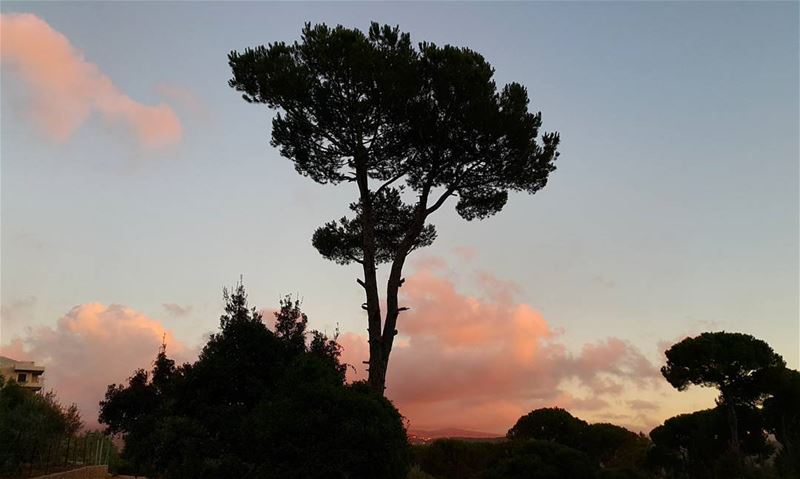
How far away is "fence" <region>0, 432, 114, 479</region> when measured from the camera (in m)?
18.9

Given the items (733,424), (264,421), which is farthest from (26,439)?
(733,424)

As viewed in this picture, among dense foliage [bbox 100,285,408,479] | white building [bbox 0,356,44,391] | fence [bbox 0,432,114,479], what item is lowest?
fence [bbox 0,432,114,479]

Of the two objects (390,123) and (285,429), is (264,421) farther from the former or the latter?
(390,123)

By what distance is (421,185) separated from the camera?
18875mm

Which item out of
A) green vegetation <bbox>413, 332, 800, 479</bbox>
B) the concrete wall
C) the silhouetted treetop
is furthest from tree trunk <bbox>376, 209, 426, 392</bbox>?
the silhouetted treetop

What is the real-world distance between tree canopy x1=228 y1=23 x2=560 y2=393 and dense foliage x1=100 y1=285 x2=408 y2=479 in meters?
4.75

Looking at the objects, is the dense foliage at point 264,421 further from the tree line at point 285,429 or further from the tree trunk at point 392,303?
the tree trunk at point 392,303

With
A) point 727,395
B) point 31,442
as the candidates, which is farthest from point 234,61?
point 727,395

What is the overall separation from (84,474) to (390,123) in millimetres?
17775

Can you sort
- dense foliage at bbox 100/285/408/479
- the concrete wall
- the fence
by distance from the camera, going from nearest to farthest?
dense foliage at bbox 100/285/408/479, the concrete wall, the fence

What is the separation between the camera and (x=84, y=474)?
22.4 metres

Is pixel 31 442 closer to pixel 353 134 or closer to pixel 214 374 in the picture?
pixel 214 374

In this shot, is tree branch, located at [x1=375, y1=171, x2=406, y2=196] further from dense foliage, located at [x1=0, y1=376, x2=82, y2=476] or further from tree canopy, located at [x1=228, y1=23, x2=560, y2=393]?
dense foliage, located at [x1=0, y1=376, x2=82, y2=476]

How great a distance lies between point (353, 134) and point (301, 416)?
10657 millimetres
